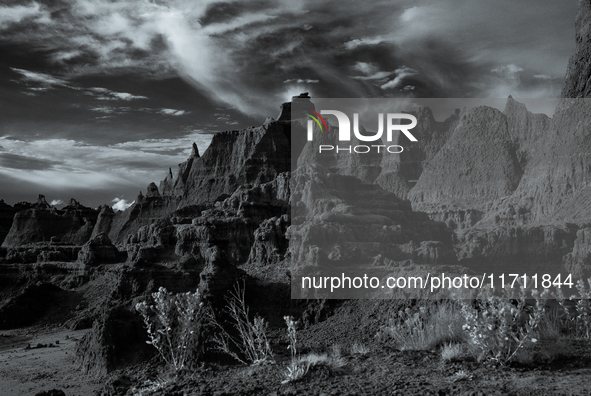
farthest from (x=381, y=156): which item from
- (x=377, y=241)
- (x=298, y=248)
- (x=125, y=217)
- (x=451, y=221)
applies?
(x=298, y=248)

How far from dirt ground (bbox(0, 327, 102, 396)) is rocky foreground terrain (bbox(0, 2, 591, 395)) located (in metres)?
0.16

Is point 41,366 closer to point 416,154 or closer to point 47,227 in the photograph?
point 47,227

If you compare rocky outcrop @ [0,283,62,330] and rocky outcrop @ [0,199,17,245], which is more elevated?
rocky outcrop @ [0,199,17,245]

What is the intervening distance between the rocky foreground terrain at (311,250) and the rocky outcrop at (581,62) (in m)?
0.21

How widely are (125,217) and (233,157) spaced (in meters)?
22.6

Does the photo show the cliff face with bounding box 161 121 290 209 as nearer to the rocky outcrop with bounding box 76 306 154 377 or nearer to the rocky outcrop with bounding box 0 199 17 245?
the rocky outcrop with bounding box 0 199 17 245

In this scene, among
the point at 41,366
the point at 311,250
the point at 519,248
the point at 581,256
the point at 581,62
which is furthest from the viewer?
the point at 519,248

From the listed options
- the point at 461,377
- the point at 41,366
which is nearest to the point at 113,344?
the point at 41,366

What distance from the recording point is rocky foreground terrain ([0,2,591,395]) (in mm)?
10963

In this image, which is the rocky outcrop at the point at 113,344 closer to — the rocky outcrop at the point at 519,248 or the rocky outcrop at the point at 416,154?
the rocky outcrop at the point at 519,248

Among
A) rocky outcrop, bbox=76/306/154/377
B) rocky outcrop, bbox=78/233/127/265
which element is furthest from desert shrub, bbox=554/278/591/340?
rocky outcrop, bbox=78/233/127/265

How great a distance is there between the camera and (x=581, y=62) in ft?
145

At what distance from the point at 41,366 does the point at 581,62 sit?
45282 mm

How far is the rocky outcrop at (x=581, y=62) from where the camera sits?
43969mm
